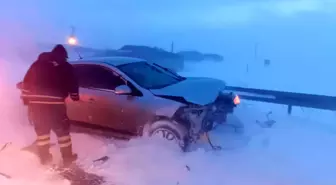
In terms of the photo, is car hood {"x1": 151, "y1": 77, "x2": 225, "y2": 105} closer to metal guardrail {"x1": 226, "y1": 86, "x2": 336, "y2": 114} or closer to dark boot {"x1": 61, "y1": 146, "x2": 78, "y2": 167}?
dark boot {"x1": 61, "y1": 146, "x2": 78, "y2": 167}

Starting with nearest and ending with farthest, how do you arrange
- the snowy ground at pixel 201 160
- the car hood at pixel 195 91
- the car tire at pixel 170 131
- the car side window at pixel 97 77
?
the snowy ground at pixel 201 160, the car tire at pixel 170 131, the car hood at pixel 195 91, the car side window at pixel 97 77

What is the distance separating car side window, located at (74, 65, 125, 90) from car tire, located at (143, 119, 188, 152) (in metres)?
1.05

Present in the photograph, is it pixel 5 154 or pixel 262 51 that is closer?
pixel 5 154

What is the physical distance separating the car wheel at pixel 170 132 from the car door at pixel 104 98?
70 centimetres

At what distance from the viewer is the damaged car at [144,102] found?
6.09 m

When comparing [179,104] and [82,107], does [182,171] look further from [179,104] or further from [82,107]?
[82,107]

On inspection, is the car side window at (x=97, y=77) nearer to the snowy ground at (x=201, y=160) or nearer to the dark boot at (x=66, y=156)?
the snowy ground at (x=201, y=160)

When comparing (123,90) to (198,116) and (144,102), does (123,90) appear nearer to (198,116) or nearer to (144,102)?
(144,102)

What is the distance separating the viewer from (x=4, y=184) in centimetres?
487

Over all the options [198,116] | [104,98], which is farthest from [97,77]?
[198,116]

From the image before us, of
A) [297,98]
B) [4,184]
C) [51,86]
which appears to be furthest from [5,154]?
[297,98]

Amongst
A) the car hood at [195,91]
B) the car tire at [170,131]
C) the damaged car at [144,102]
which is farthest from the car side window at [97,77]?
the car tire at [170,131]

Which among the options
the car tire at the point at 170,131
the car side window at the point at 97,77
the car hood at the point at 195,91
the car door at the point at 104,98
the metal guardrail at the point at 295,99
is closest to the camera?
the car tire at the point at 170,131

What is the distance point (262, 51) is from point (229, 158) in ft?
233
